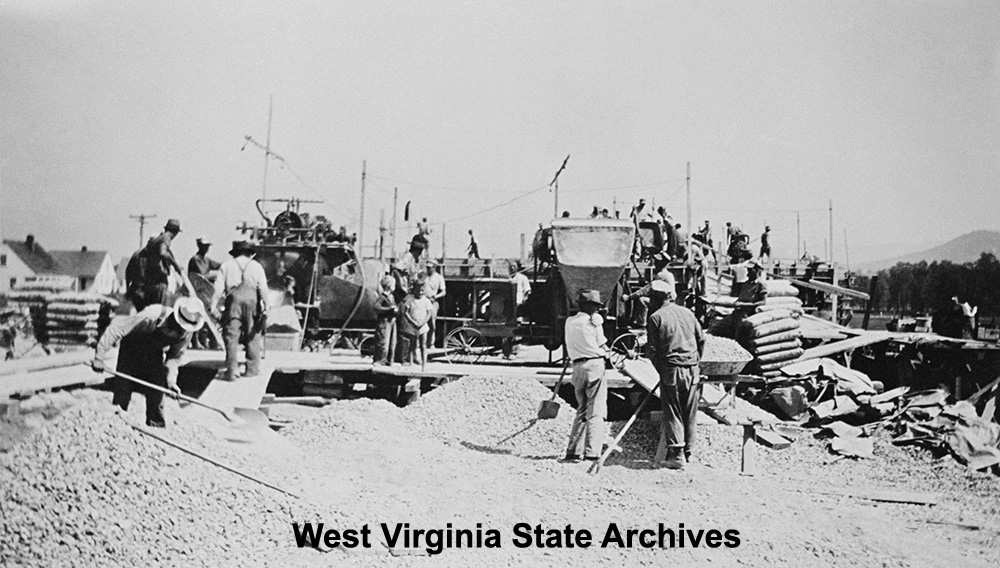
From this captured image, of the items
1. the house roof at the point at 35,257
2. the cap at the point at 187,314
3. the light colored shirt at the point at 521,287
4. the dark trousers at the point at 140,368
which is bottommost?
the dark trousers at the point at 140,368

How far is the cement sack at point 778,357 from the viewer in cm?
919

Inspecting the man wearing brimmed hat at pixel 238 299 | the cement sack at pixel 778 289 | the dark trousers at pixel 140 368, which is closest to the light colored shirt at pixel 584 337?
the man wearing brimmed hat at pixel 238 299

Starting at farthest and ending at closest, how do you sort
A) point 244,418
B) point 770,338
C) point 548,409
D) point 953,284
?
point 953,284 < point 770,338 < point 548,409 < point 244,418

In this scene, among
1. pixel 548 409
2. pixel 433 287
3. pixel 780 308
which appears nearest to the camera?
pixel 548 409

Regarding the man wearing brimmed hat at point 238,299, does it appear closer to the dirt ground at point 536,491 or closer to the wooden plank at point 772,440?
the dirt ground at point 536,491

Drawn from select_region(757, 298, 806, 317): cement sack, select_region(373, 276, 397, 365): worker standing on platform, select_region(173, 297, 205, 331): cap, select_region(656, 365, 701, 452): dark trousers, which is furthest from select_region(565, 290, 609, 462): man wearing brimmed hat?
select_region(757, 298, 806, 317): cement sack

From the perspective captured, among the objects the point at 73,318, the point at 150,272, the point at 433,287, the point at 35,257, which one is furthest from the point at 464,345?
the point at 35,257

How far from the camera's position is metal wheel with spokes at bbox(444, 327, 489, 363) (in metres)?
11.6

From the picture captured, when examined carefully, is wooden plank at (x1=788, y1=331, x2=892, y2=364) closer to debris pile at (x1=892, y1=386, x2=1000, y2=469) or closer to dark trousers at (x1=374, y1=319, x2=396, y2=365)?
debris pile at (x1=892, y1=386, x2=1000, y2=469)

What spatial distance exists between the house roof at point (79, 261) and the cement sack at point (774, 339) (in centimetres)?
718

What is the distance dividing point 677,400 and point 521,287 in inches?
190

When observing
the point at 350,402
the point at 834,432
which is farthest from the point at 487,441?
the point at 834,432

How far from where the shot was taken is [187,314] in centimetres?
540

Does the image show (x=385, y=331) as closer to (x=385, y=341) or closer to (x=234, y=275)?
(x=385, y=341)
